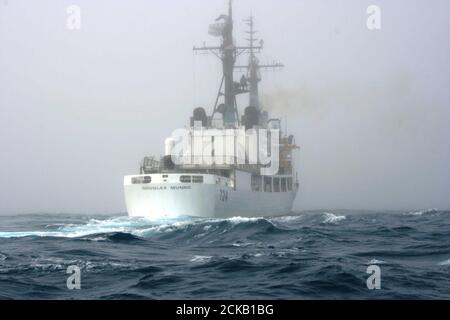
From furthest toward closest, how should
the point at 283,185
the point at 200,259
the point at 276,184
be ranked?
the point at 283,185 → the point at 276,184 → the point at 200,259

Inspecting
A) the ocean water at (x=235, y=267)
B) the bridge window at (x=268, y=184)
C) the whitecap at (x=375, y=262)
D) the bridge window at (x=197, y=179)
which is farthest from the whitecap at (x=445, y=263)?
the bridge window at (x=268, y=184)

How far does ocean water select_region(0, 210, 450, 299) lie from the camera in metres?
14.6

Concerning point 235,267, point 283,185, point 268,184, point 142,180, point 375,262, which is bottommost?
point 283,185

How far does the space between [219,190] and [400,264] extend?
4000 centimetres

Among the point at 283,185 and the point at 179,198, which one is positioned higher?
the point at 179,198

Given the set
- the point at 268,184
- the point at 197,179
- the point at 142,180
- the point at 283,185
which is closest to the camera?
the point at 197,179

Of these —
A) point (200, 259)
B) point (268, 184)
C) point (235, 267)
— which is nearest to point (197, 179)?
point (268, 184)

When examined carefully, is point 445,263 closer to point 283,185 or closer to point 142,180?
point 142,180

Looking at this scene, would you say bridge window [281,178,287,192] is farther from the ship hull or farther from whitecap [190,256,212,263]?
whitecap [190,256,212,263]

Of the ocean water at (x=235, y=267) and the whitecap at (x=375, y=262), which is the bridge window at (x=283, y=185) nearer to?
the ocean water at (x=235, y=267)

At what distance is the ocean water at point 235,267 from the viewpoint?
48.1ft

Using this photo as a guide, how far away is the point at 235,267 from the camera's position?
18812 millimetres

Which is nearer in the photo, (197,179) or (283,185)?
(197,179)
